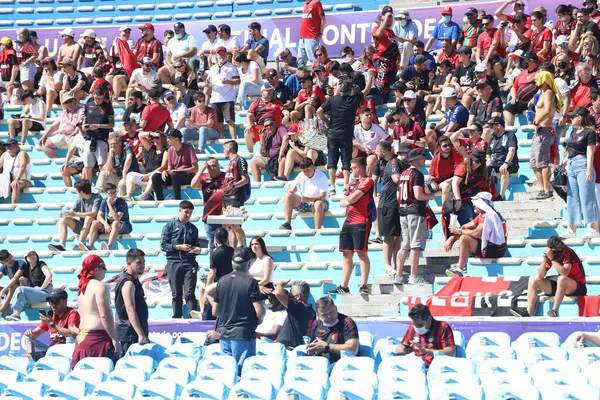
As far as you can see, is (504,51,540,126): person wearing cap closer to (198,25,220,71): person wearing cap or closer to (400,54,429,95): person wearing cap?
(400,54,429,95): person wearing cap

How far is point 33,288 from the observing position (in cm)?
1377

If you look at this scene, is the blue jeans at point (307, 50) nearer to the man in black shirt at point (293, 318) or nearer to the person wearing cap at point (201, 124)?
the person wearing cap at point (201, 124)

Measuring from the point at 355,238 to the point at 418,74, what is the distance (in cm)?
486

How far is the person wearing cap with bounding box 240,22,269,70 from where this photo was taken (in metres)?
18.4

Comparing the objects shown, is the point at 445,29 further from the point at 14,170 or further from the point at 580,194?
the point at 14,170

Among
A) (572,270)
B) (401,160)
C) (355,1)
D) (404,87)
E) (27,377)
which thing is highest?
(355,1)

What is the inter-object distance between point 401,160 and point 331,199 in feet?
5.28

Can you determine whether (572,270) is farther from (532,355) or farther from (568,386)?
(568,386)

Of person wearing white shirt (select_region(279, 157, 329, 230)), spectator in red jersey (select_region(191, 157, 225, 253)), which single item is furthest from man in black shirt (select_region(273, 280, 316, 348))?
person wearing white shirt (select_region(279, 157, 329, 230))

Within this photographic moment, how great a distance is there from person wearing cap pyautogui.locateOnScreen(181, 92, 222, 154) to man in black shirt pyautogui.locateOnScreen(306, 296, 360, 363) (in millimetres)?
7108

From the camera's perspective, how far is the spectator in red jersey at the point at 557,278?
11.2m

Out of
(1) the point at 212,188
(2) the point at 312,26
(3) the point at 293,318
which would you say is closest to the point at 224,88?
(2) the point at 312,26

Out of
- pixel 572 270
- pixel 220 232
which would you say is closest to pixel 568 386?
pixel 572 270

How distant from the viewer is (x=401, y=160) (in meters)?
13.3
